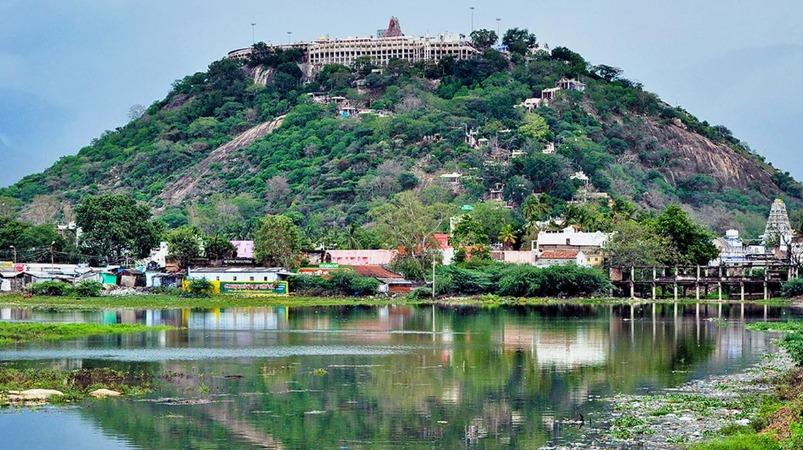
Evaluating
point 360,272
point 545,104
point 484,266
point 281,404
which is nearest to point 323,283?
point 360,272

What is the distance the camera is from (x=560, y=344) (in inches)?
2315

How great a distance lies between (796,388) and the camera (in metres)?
37.4

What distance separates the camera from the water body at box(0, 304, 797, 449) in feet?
111

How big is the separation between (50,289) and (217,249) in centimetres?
1984

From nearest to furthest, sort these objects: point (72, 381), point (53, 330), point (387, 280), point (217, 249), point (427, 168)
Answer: point (72, 381) < point (53, 330) < point (387, 280) < point (217, 249) < point (427, 168)

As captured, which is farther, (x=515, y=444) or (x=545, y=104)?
(x=545, y=104)

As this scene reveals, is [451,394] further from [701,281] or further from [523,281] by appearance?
[701,281]

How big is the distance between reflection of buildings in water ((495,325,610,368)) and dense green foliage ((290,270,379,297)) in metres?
33.5

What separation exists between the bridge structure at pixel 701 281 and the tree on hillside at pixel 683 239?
49.4 inches

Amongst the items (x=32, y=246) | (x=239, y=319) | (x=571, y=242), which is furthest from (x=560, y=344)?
(x=32, y=246)

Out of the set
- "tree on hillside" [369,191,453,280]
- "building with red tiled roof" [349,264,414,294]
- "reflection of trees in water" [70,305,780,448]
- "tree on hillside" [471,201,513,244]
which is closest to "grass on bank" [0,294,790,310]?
"building with red tiled roof" [349,264,414,294]

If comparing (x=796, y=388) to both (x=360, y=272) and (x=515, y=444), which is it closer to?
(x=515, y=444)

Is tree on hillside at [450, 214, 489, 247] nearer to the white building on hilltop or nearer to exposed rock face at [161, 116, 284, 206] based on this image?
the white building on hilltop

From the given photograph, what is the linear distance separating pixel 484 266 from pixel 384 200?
51984 millimetres
